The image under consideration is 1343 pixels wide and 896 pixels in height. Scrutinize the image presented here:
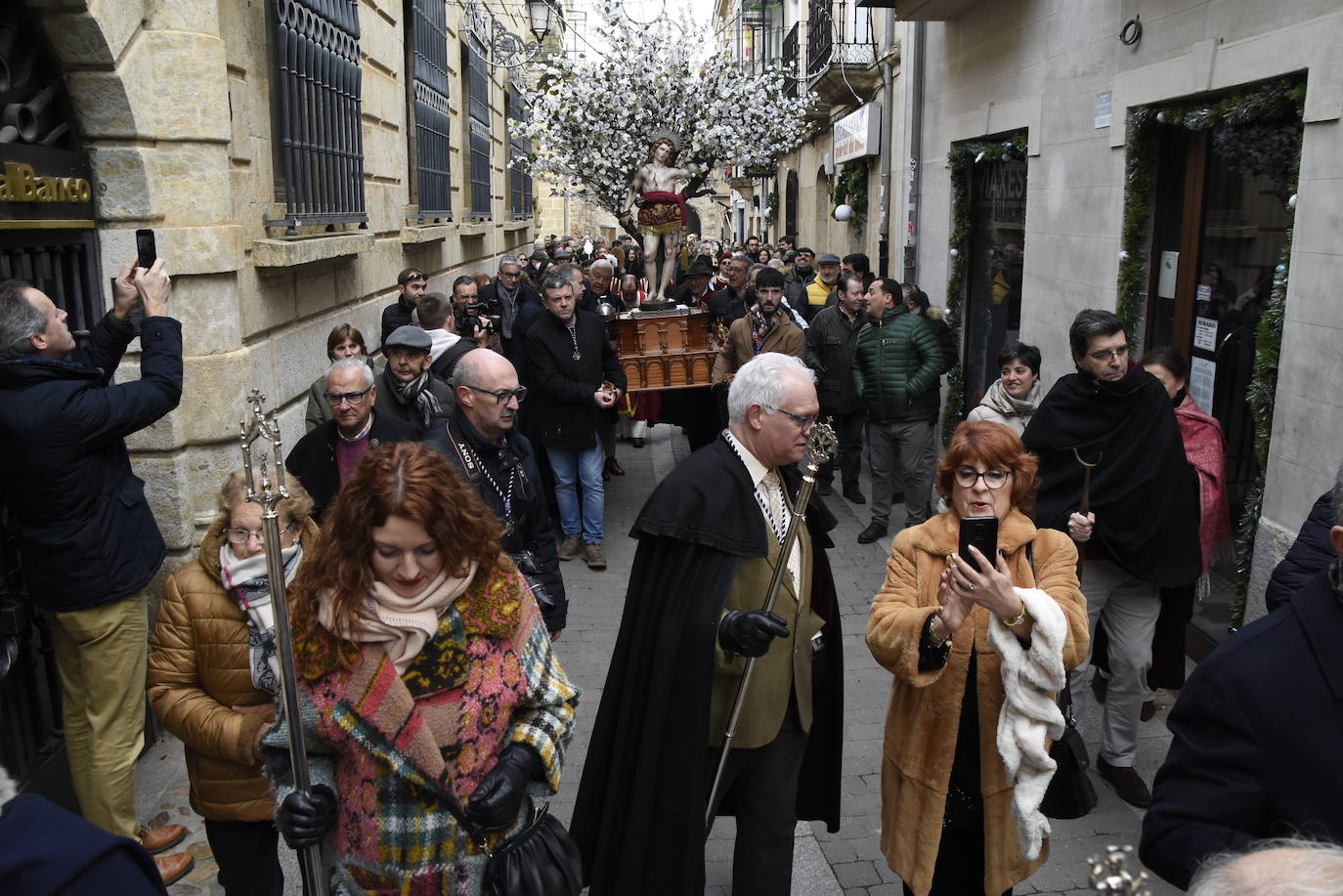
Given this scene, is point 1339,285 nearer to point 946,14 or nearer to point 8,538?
point 8,538

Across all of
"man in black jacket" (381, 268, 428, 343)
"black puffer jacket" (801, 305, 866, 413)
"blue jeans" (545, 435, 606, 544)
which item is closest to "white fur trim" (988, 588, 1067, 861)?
"blue jeans" (545, 435, 606, 544)

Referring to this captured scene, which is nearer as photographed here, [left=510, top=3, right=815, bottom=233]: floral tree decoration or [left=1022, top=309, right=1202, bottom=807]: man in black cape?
[left=1022, top=309, right=1202, bottom=807]: man in black cape

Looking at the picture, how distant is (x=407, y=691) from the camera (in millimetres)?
2596

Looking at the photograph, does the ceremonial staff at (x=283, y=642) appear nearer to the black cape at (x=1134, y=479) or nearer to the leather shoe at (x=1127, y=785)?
the black cape at (x=1134, y=479)

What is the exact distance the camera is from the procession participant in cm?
1109

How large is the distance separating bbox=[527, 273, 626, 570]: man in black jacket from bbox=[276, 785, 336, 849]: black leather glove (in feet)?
17.9

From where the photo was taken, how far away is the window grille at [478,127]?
15938 millimetres

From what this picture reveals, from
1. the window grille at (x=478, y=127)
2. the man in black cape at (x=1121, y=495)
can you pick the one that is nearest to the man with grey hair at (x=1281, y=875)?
the man in black cape at (x=1121, y=495)

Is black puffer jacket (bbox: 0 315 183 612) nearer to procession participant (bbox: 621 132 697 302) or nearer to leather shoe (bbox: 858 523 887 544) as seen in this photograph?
leather shoe (bbox: 858 523 887 544)

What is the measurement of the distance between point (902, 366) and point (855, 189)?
903cm

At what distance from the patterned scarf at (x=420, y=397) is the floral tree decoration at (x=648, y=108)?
6.92 meters

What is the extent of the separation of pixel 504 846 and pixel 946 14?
10.5 metres

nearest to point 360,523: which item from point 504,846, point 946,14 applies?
point 504,846

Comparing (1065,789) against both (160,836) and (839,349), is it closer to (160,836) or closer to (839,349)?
(160,836)
